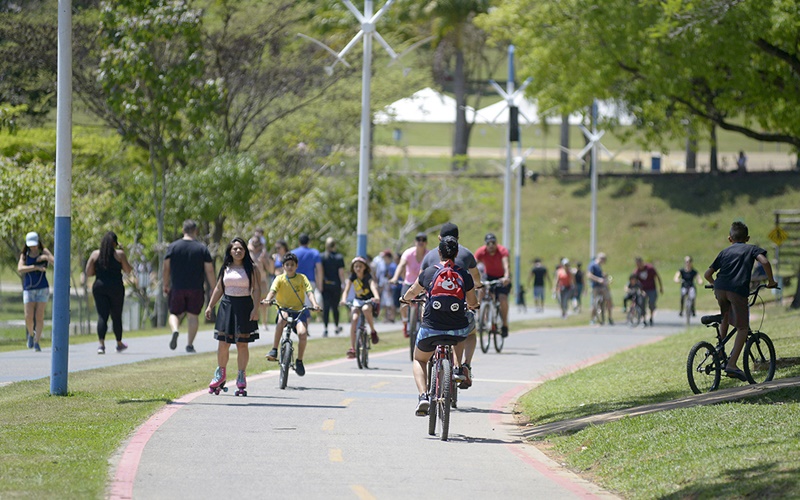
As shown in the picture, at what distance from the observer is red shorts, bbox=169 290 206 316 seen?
1967cm

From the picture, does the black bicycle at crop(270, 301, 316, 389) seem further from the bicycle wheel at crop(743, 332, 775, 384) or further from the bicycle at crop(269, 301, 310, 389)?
the bicycle wheel at crop(743, 332, 775, 384)

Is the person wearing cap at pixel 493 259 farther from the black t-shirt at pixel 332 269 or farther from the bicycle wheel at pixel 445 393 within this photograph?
the bicycle wheel at pixel 445 393

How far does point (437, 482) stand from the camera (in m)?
9.42

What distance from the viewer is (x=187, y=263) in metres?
19.5

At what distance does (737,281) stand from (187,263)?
8.80 m

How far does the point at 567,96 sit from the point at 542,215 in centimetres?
3288

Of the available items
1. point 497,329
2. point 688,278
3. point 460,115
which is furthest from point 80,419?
point 460,115

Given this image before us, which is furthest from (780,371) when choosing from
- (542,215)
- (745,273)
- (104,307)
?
(542,215)

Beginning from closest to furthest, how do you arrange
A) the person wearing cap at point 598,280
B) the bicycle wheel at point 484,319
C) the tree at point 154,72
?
the bicycle wheel at point 484,319 < the tree at point 154,72 < the person wearing cap at point 598,280

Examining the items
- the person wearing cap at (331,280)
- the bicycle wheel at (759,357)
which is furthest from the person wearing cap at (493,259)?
the bicycle wheel at (759,357)

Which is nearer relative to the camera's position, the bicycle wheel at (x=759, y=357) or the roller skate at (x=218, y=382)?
the bicycle wheel at (x=759, y=357)

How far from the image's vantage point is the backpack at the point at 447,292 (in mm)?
11711

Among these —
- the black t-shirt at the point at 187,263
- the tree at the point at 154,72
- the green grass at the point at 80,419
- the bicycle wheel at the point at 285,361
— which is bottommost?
the green grass at the point at 80,419

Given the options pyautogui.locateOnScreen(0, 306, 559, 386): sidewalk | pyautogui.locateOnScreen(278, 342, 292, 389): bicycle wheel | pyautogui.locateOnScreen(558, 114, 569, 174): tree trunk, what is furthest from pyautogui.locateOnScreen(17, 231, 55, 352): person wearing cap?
pyautogui.locateOnScreen(558, 114, 569, 174): tree trunk
